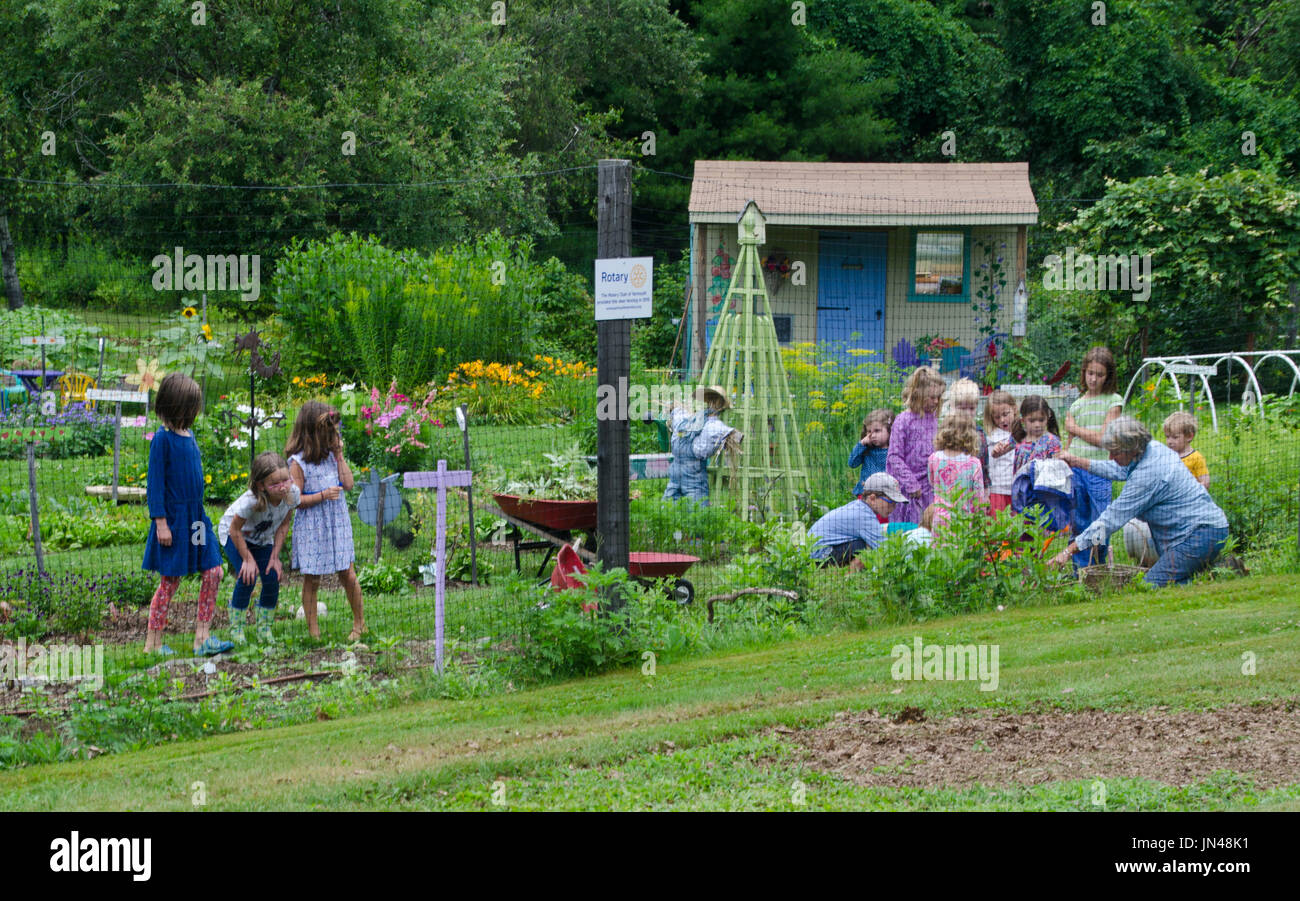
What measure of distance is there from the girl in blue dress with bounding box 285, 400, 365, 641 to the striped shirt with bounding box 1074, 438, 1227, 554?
4575 mm

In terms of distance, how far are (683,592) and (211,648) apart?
2937 mm

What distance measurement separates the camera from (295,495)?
7340mm

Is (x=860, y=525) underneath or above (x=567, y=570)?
above

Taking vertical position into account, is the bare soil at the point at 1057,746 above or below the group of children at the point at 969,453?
below

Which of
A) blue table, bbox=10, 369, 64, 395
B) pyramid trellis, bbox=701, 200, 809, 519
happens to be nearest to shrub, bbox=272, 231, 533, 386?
blue table, bbox=10, 369, 64, 395

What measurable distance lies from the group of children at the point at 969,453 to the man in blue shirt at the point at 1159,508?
36 centimetres

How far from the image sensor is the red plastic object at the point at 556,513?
8.52 m

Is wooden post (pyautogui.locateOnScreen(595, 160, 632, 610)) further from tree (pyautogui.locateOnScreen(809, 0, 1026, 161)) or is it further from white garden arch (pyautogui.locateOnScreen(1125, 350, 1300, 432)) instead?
tree (pyautogui.locateOnScreen(809, 0, 1026, 161))

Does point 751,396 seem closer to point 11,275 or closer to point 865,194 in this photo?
point 865,194

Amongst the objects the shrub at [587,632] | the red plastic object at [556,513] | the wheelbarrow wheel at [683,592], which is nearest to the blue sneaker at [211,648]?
the shrub at [587,632]

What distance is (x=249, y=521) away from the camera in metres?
7.42

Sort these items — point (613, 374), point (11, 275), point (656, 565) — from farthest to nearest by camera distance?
1. point (11, 275)
2. point (656, 565)
3. point (613, 374)

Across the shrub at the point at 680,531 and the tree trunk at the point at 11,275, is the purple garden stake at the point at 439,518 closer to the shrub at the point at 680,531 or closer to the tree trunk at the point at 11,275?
the shrub at the point at 680,531

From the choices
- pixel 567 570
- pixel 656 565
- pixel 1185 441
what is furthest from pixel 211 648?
pixel 1185 441
